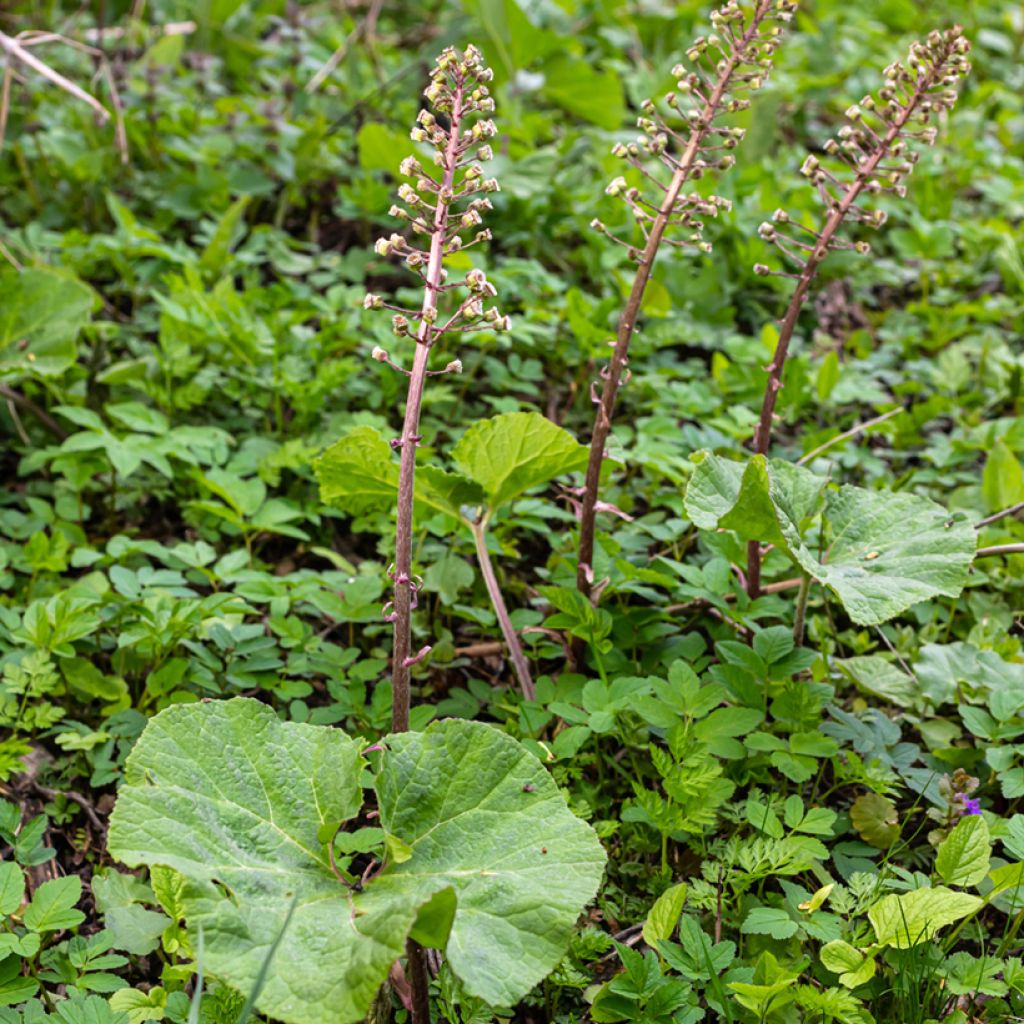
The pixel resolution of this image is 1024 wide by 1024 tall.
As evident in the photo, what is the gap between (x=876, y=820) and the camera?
7.64ft

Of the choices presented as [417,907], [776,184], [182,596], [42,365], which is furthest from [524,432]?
[776,184]

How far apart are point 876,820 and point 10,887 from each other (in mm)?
1735

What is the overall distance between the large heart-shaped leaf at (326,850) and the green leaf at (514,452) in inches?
31.3

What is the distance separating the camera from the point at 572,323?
3768 mm

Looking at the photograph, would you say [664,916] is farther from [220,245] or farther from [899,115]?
[220,245]

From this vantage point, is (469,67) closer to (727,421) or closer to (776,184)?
(727,421)

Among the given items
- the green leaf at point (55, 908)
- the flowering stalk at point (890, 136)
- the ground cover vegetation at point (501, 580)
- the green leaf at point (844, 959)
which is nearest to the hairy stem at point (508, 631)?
the ground cover vegetation at point (501, 580)

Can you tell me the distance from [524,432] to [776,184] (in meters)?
2.96

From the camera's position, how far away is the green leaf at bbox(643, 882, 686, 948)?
202 cm

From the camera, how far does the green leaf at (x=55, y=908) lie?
6.66ft

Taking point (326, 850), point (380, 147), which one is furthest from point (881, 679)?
point (380, 147)

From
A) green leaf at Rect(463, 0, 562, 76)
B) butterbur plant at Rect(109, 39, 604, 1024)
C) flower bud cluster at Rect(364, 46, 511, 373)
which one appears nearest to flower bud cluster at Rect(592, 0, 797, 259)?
flower bud cluster at Rect(364, 46, 511, 373)

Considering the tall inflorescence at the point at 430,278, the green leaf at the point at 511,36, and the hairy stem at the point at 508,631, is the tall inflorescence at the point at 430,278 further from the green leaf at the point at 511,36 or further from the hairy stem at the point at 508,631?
the green leaf at the point at 511,36

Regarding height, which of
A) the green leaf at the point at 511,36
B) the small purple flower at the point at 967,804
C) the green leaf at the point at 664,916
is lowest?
the small purple flower at the point at 967,804
